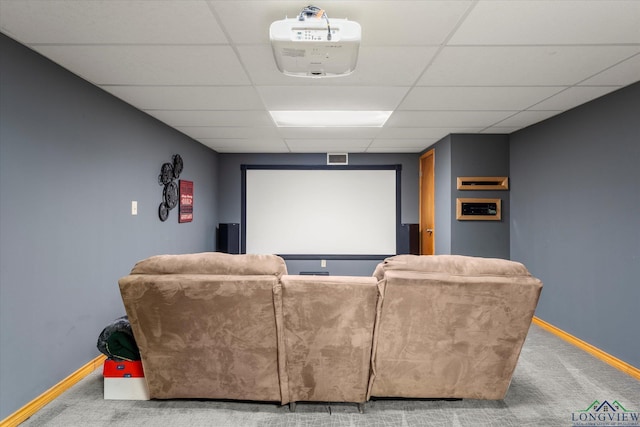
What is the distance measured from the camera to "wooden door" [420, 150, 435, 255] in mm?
4922

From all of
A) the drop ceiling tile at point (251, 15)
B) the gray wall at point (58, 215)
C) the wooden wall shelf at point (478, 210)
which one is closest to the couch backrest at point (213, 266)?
the gray wall at point (58, 215)

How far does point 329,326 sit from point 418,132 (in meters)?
3.03

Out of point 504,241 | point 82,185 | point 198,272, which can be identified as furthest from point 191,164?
point 504,241

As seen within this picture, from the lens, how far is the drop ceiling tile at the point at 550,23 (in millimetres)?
1573

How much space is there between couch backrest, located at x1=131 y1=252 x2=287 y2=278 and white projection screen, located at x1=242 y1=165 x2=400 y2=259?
12.4 ft

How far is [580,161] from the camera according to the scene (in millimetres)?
3045

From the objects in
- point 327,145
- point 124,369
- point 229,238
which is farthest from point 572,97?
point 229,238

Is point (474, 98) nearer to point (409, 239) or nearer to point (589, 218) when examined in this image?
point (589, 218)

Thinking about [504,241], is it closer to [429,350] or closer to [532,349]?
[532,349]

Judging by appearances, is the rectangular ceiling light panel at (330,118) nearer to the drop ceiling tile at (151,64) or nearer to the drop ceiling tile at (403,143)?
the drop ceiling tile at (403,143)

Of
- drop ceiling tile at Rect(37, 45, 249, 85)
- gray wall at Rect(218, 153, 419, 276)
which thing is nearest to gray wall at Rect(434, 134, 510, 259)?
gray wall at Rect(218, 153, 419, 276)

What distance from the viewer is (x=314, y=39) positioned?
1529 millimetres

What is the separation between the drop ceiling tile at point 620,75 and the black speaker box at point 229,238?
4.69 meters

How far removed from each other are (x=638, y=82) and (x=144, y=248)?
173 inches
